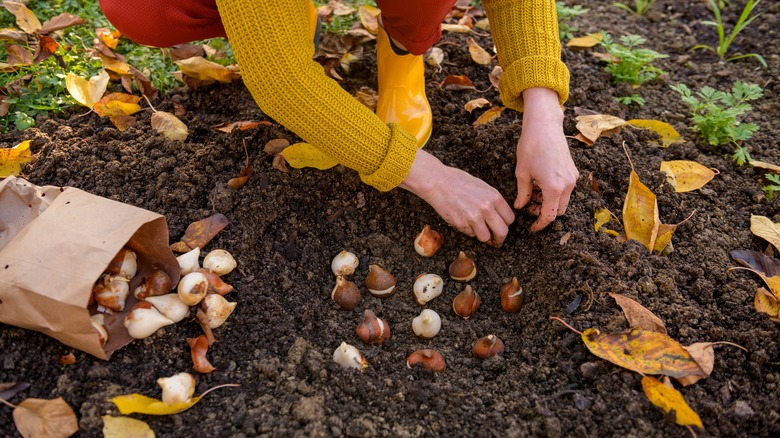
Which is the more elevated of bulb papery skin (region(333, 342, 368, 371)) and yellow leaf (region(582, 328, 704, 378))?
yellow leaf (region(582, 328, 704, 378))

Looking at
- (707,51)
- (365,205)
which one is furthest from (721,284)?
(707,51)

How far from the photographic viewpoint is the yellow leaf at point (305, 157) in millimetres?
1871

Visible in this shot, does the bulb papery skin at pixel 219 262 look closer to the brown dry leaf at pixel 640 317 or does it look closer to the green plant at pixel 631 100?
the brown dry leaf at pixel 640 317

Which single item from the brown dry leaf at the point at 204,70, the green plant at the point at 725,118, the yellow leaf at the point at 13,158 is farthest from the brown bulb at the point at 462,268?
the yellow leaf at the point at 13,158

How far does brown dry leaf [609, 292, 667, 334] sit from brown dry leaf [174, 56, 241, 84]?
1535 millimetres

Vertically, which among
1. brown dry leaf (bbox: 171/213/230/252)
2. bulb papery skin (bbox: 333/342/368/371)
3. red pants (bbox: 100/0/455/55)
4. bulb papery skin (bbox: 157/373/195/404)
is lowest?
bulb papery skin (bbox: 333/342/368/371)

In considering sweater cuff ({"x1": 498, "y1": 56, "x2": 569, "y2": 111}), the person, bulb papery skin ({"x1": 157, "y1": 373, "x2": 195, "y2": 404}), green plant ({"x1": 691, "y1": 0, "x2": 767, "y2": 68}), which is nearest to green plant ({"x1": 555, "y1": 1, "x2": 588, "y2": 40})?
green plant ({"x1": 691, "y1": 0, "x2": 767, "y2": 68})

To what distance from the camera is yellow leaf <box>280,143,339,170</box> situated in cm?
187

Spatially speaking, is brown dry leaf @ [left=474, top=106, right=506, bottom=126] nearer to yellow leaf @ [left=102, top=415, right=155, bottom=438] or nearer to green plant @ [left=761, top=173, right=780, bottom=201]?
green plant @ [left=761, top=173, right=780, bottom=201]

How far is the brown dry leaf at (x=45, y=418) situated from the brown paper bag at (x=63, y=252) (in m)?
0.13

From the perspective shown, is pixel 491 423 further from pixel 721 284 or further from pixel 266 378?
pixel 721 284

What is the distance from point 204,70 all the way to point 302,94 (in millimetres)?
885

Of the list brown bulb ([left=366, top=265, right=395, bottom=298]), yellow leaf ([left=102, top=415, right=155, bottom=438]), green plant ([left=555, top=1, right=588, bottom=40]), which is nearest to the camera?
yellow leaf ([left=102, top=415, right=155, bottom=438])

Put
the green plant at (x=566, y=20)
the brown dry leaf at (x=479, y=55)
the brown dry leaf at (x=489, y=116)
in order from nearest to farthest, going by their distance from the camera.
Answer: the brown dry leaf at (x=489, y=116), the brown dry leaf at (x=479, y=55), the green plant at (x=566, y=20)
